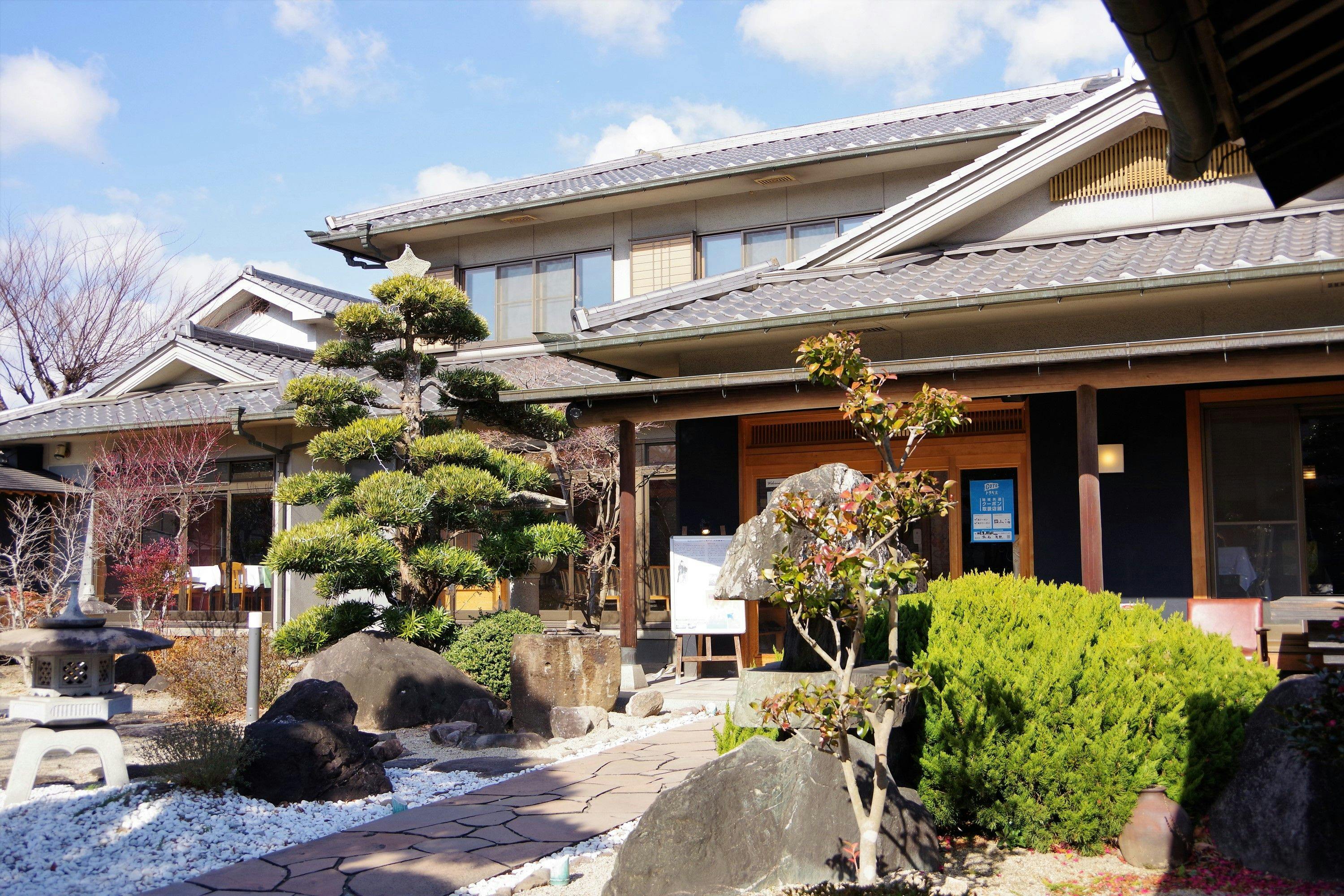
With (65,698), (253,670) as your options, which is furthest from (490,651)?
(65,698)

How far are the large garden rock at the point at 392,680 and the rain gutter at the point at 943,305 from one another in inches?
128

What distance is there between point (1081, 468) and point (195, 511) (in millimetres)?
12796

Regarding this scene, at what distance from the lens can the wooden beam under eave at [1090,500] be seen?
8539 millimetres

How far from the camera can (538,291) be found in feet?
57.9

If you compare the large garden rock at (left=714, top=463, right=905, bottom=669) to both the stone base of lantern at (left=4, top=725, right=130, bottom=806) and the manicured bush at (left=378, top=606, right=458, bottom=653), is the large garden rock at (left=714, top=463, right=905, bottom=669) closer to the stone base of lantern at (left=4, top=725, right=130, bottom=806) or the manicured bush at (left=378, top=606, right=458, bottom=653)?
the stone base of lantern at (left=4, top=725, right=130, bottom=806)

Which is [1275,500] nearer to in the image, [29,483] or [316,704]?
Result: [316,704]

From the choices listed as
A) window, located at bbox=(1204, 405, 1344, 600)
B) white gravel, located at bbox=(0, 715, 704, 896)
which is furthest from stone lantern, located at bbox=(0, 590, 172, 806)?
window, located at bbox=(1204, 405, 1344, 600)

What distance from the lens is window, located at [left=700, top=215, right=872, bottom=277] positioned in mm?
15844

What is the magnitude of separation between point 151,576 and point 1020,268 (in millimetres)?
10814

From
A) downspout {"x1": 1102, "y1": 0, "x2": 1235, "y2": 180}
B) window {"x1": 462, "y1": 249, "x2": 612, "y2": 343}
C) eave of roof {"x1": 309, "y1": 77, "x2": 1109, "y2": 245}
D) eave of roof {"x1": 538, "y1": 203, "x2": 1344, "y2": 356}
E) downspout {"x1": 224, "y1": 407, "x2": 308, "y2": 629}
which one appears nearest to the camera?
downspout {"x1": 1102, "y1": 0, "x2": 1235, "y2": 180}

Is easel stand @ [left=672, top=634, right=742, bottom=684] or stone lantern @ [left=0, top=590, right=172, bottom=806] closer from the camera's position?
stone lantern @ [left=0, top=590, right=172, bottom=806]

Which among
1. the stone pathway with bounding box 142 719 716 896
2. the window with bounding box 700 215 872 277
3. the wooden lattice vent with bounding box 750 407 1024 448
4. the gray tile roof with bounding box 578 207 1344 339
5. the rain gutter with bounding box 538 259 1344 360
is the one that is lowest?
the stone pathway with bounding box 142 719 716 896

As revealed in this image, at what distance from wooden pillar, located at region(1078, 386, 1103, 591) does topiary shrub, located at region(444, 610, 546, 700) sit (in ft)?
16.1

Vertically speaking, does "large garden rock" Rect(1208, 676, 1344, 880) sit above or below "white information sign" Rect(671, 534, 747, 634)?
below
